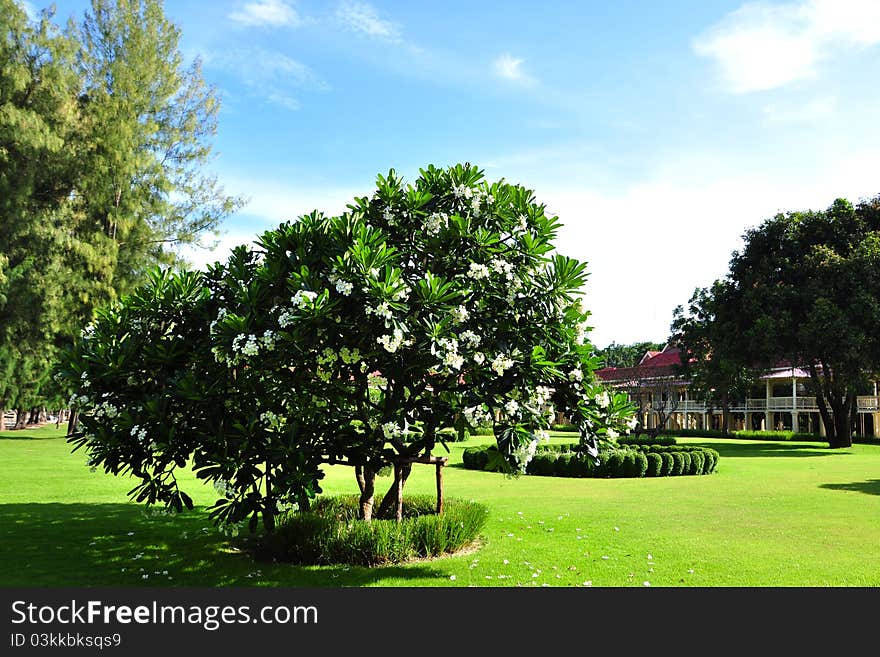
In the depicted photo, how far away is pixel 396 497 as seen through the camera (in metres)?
10.2

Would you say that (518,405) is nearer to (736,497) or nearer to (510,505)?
(510,505)

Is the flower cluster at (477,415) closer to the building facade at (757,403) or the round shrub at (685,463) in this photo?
the round shrub at (685,463)

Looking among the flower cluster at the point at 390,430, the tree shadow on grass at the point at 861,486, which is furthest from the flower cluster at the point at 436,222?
the tree shadow on grass at the point at 861,486

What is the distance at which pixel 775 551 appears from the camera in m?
9.80

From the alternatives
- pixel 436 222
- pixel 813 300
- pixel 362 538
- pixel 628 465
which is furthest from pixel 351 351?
pixel 813 300

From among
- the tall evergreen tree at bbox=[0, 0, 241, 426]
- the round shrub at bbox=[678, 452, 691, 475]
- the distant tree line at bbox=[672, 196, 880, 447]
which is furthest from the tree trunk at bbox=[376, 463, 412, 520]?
the distant tree line at bbox=[672, 196, 880, 447]

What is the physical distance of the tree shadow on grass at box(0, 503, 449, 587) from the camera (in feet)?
26.7

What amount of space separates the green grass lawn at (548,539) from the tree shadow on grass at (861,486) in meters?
0.05

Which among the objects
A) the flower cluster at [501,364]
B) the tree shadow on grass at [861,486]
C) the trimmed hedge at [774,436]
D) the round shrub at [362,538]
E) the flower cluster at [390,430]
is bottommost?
the trimmed hedge at [774,436]

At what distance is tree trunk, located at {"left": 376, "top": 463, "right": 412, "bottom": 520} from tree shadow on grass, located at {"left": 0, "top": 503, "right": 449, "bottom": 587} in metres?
1.33

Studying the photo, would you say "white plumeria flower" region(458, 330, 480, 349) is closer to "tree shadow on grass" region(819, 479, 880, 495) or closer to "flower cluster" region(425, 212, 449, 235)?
"flower cluster" region(425, 212, 449, 235)

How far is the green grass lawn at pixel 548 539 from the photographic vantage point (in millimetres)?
8273

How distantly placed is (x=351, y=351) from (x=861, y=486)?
53.8ft

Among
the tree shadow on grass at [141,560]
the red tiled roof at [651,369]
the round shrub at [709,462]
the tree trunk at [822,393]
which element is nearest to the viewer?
the tree shadow on grass at [141,560]
